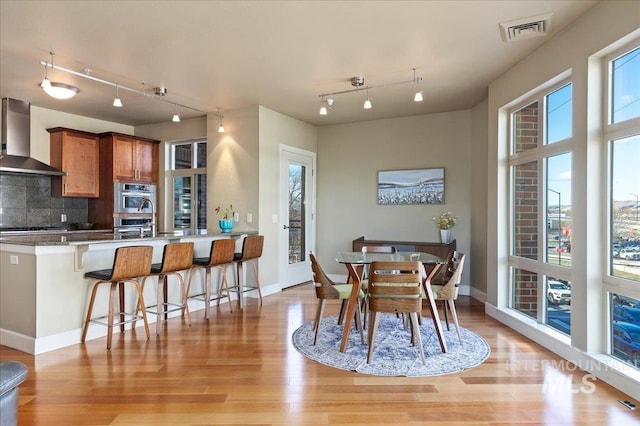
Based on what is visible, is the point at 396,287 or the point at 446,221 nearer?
the point at 396,287

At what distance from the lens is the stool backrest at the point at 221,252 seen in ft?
15.0

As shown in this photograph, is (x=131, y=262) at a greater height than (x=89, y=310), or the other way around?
(x=131, y=262)

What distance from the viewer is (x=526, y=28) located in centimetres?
329

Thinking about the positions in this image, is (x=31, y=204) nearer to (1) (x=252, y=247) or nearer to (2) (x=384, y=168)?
(1) (x=252, y=247)

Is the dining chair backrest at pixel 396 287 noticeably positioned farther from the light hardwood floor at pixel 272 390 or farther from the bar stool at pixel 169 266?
the bar stool at pixel 169 266

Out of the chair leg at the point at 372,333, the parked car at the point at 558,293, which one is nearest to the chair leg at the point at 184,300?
the chair leg at the point at 372,333

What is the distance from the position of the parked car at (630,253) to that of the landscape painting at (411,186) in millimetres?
3327

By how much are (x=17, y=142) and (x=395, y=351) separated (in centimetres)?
596

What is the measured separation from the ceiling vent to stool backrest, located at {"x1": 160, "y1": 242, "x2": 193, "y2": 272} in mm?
3685

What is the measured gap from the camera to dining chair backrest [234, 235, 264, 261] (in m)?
5.04

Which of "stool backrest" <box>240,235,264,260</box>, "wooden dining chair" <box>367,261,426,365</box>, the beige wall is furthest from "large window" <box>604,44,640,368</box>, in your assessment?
"stool backrest" <box>240,235,264,260</box>

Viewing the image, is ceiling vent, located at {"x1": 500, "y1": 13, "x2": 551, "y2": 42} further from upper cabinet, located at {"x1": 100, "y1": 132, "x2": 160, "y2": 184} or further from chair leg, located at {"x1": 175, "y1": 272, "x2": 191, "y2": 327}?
upper cabinet, located at {"x1": 100, "y1": 132, "x2": 160, "y2": 184}

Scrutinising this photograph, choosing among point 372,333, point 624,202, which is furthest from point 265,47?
point 624,202

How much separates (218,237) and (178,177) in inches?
89.5
